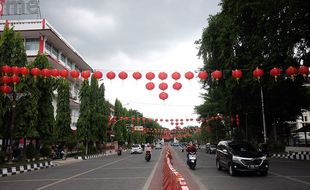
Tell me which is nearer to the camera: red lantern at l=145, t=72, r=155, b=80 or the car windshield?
the car windshield

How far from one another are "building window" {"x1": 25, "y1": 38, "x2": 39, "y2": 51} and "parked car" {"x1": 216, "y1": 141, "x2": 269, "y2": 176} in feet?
118

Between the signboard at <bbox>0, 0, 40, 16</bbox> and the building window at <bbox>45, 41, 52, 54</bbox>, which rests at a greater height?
the signboard at <bbox>0, 0, 40, 16</bbox>

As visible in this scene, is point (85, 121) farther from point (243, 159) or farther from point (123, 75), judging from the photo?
point (243, 159)

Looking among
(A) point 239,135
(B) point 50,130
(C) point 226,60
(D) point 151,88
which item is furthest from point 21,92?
(A) point 239,135

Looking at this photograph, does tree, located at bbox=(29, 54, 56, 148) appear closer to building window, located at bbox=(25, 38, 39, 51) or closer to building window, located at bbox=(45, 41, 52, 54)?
building window, located at bbox=(45, 41, 52, 54)

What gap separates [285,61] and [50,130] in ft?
68.7

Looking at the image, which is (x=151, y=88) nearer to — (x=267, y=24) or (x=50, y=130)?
(x=267, y=24)

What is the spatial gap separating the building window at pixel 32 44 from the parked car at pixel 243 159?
118ft

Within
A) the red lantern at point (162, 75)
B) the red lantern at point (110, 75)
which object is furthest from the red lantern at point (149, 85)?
the red lantern at point (110, 75)

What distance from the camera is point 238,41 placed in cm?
2628

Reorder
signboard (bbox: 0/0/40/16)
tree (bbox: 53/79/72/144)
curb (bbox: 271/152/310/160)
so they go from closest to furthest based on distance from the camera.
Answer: curb (bbox: 271/152/310/160) < tree (bbox: 53/79/72/144) < signboard (bbox: 0/0/40/16)

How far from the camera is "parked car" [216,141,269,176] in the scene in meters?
16.0

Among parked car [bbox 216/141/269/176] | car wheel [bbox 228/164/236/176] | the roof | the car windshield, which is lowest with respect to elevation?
car wheel [bbox 228/164/236/176]

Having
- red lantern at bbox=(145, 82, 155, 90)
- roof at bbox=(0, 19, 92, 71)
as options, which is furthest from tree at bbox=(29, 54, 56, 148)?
roof at bbox=(0, 19, 92, 71)
